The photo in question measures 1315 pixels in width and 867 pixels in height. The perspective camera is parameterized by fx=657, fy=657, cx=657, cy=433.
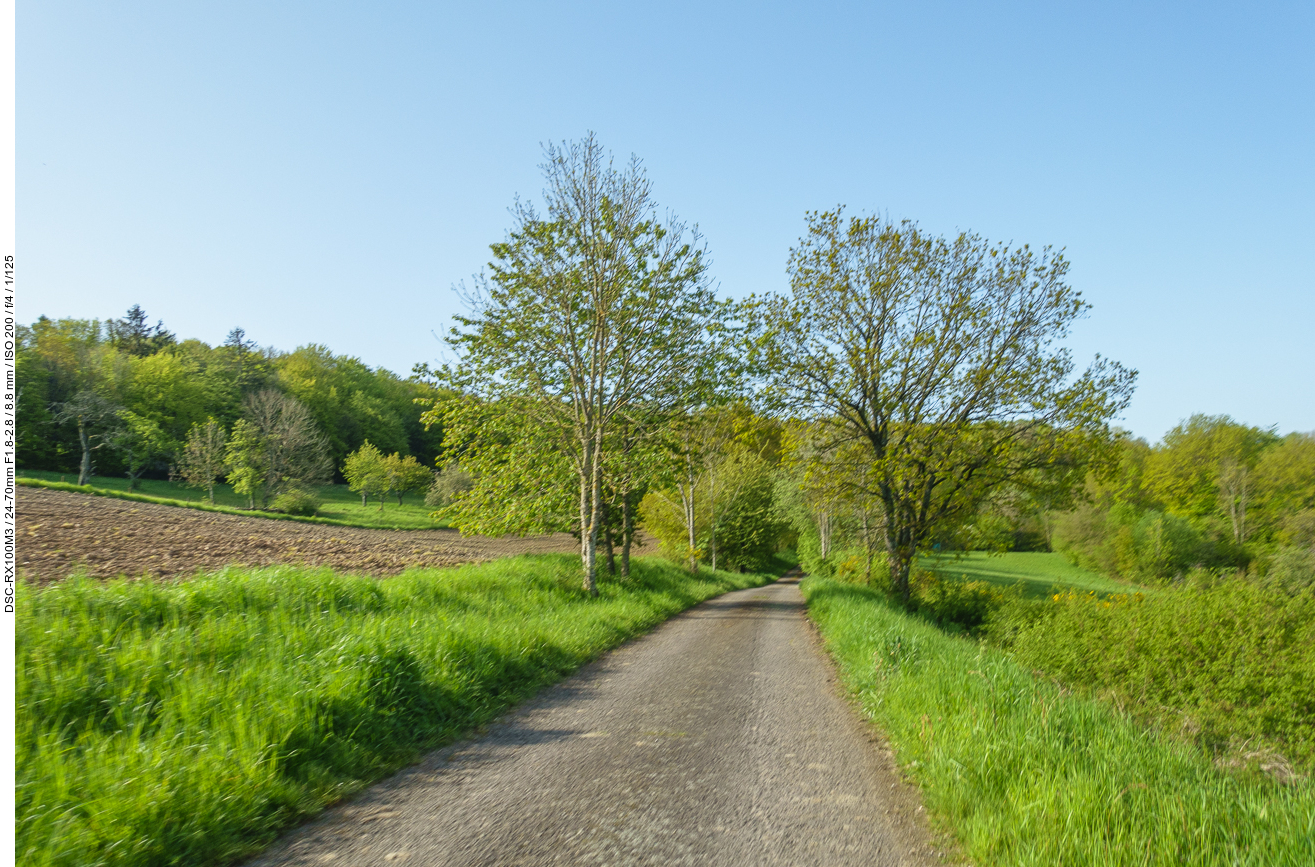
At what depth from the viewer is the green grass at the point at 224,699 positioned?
352 cm

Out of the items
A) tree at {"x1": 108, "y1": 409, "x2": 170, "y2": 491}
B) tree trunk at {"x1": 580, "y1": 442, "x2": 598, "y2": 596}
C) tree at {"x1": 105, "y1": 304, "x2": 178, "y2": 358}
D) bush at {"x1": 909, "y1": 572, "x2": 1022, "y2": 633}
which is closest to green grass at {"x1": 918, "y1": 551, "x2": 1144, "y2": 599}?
bush at {"x1": 909, "y1": 572, "x2": 1022, "y2": 633}

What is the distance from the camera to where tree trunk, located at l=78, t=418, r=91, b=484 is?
4213cm

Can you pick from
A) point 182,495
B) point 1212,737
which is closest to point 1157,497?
point 1212,737

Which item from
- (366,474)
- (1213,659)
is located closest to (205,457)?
(366,474)

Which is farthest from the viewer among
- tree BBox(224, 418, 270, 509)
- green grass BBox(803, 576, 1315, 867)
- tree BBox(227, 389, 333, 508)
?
tree BBox(227, 389, 333, 508)

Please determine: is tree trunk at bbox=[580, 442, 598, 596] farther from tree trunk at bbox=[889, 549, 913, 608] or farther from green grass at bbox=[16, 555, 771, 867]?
tree trunk at bbox=[889, 549, 913, 608]

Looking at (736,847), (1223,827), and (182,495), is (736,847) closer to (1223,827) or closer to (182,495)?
(1223,827)

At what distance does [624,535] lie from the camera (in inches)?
829

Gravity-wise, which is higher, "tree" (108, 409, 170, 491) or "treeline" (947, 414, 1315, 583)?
"tree" (108, 409, 170, 491)

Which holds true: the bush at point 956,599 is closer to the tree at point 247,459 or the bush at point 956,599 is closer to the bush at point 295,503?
the bush at point 295,503

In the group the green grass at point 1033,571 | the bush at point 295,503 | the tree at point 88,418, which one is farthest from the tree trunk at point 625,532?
the tree at point 88,418

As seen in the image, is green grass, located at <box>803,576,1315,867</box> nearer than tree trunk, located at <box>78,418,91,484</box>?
Yes

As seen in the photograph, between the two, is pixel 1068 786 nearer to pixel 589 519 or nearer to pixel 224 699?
pixel 224 699

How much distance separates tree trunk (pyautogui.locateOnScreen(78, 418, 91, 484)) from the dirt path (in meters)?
49.4
